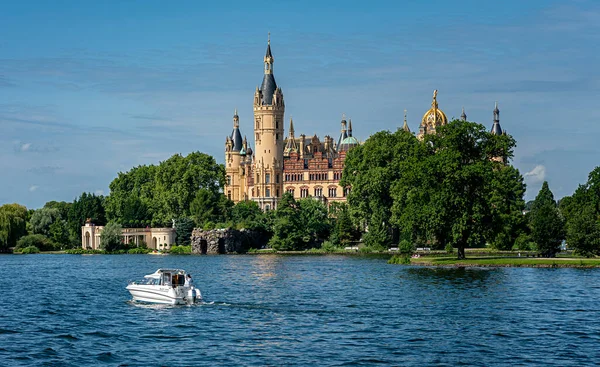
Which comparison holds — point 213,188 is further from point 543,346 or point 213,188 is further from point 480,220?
point 543,346

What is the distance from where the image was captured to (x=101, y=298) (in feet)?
195

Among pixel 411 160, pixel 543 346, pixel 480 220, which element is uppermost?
pixel 411 160

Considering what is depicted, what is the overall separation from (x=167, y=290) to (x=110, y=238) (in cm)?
8718

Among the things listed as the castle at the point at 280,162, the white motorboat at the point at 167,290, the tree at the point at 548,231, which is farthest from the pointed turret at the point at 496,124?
the white motorboat at the point at 167,290

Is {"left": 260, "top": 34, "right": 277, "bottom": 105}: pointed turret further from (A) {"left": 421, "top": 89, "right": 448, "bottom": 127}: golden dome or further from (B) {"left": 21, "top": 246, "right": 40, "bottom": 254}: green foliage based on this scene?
(B) {"left": 21, "top": 246, "right": 40, "bottom": 254}: green foliage

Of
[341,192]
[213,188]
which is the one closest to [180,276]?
[213,188]

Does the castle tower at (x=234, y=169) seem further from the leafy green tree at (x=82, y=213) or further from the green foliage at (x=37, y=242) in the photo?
the green foliage at (x=37, y=242)

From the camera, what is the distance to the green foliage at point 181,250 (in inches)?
5378

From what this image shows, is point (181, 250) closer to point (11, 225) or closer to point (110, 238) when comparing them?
point (110, 238)

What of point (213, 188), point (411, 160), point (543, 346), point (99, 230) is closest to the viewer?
point (543, 346)

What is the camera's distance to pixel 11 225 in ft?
453

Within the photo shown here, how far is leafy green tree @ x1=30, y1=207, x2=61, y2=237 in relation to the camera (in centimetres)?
15125

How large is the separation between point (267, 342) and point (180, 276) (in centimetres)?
1588

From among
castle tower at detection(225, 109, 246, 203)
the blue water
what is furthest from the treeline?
castle tower at detection(225, 109, 246, 203)
